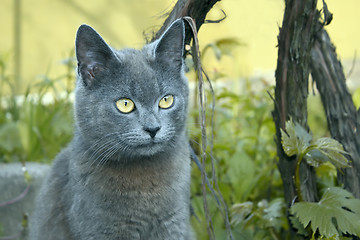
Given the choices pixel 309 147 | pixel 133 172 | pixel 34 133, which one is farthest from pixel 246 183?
pixel 34 133

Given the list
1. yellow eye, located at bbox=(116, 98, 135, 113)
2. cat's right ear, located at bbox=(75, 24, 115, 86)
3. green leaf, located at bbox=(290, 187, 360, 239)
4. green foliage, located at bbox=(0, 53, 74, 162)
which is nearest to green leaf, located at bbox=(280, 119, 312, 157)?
green leaf, located at bbox=(290, 187, 360, 239)

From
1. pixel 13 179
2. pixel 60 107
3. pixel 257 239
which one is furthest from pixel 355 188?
pixel 60 107

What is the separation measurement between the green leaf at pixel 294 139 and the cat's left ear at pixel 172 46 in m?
0.50

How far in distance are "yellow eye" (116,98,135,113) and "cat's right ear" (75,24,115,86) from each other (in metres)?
0.14

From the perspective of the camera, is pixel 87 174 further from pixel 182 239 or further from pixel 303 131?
pixel 303 131

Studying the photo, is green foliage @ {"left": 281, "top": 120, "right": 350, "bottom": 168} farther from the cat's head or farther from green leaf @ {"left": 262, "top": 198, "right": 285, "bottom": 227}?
the cat's head

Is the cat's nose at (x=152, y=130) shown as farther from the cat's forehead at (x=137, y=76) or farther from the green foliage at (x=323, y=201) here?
the green foliage at (x=323, y=201)

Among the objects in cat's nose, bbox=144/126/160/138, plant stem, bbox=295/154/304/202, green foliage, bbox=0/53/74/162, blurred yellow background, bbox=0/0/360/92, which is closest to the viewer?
cat's nose, bbox=144/126/160/138

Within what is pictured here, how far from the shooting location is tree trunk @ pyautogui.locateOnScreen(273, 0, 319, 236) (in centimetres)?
179

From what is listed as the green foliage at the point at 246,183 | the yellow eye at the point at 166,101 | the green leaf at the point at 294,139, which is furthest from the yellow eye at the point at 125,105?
the green leaf at the point at 294,139

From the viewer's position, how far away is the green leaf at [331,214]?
1676 millimetres

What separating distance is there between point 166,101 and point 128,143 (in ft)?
0.75

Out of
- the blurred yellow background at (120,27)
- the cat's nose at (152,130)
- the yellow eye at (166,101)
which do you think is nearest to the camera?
the cat's nose at (152,130)

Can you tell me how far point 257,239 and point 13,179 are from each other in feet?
4.81
